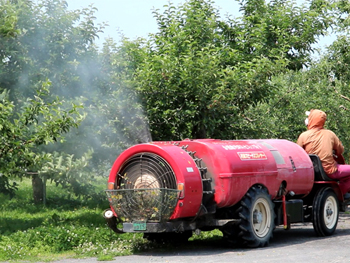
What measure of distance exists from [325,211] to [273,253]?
9.73 feet

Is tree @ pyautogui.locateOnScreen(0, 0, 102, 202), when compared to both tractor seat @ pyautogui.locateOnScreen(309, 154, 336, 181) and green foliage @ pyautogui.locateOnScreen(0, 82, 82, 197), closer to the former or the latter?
green foliage @ pyautogui.locateOnScreen(0, 82, 82, 197)

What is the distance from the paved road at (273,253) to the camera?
9.61m

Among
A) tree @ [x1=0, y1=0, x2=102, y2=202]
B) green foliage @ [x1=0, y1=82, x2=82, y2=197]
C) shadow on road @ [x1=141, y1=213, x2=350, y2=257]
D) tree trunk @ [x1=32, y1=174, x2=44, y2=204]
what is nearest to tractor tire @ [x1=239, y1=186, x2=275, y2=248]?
shadow on road @ [x1=141, y1=213, x2=350, y2=257]

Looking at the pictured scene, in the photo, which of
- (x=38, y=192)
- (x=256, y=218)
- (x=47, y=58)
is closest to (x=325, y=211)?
(x=256, y=218)

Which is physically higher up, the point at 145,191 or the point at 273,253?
the point at 145,191

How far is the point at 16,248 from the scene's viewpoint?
34.2 feet

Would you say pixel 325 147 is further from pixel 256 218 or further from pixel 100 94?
pixel 100 94

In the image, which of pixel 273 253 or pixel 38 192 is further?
pixel 38 192

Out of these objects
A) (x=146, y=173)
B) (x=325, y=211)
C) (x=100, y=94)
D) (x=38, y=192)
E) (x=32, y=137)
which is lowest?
(x=325, y=211)

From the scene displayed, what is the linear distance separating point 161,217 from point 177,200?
0.39m

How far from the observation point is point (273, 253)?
1030 centimetres

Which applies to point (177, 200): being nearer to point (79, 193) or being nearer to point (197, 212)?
point (197, 212)

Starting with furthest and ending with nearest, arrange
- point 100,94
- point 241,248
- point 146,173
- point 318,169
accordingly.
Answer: point 100,94, point 318,169, point 241,248, point 146,173

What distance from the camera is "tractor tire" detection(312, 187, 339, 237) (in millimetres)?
12664
